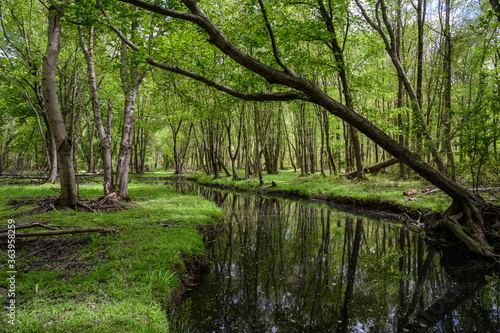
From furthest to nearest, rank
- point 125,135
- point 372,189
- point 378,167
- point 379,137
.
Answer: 1. point 378,167
2. point 372,189
3. point 125,135
4. point 379,137

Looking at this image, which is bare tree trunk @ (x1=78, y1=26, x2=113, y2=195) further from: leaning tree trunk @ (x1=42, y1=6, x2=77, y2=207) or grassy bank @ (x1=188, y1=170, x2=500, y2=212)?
grassy bank @ (x1=188, y1=170, x2=500, y2=212)

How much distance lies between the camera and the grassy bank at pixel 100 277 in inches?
119

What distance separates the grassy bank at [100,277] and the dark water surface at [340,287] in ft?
2.54

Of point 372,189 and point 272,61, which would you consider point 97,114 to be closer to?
point 272,61

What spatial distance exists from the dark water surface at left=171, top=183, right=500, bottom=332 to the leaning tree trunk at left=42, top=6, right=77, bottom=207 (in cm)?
484

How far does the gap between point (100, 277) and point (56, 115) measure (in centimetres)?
561

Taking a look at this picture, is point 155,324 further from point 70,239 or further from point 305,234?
point 305,234

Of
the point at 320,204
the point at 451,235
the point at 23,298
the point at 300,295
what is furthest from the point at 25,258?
the point at 320,204

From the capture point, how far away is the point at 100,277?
13.2ft

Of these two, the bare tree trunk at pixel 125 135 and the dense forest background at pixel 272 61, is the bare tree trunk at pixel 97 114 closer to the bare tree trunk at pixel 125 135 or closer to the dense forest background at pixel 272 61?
the dense forest background at pixel 272 61

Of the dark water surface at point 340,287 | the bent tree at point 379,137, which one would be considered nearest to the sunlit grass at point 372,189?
the bent tree at point 379,137

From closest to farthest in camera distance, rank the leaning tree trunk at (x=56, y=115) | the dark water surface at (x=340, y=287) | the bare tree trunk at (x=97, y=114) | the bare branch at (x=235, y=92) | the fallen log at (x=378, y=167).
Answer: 1. the dark water surface at (x=340, y=287)
2. the bare branch at (x=235, y=92)
3. the leaning tree trunk at (x=56, y=115)
4. the bare tree trunk at (x=97, y=114)
5. the fallen log at (x=378, y=167)

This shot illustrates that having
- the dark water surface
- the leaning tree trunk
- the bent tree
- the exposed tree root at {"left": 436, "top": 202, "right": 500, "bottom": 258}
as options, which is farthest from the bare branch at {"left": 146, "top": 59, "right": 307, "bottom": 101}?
the exposed tree root at {"left": 436, "top": 202, "right": 500, "bottom": 258}

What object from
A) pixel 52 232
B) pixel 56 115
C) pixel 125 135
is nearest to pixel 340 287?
pixel 52 232
